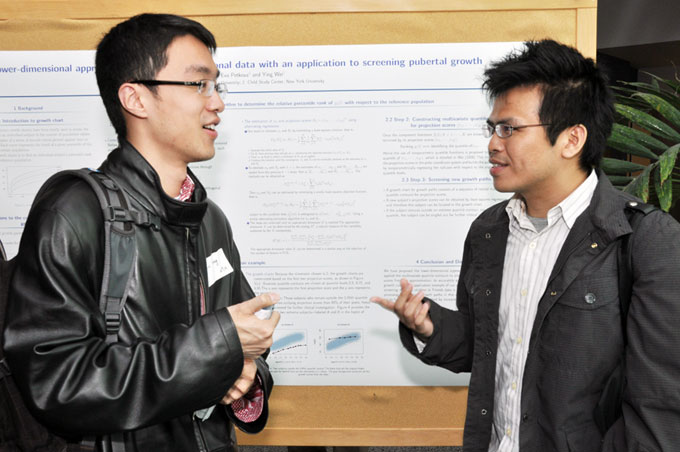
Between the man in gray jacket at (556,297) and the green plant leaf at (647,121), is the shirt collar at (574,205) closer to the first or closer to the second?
the man in gray jacket at (556,297)

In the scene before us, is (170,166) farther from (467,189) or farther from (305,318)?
(467,189)

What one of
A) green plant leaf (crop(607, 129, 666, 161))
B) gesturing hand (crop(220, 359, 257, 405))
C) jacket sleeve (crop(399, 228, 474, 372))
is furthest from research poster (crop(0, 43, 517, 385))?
gesturing hand (crop(220, 359, 257, 405))

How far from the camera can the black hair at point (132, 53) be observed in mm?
1405

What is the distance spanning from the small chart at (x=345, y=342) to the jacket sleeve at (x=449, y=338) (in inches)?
26.9

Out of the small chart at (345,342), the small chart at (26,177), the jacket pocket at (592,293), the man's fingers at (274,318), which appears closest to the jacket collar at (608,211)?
the jacket pocket at (592,293)

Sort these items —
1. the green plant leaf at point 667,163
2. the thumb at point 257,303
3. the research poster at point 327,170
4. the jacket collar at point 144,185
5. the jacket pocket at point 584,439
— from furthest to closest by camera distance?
the research poster at point 327,170
the green plant leaf at point 667,163
the jacket pocket at point 584,439
the jacket collar at point 144,185
the thumb at point 257,303

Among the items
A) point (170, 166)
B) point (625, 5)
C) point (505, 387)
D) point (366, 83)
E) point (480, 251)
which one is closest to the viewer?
point (170, 166)

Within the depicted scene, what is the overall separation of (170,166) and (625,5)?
5.92 meters

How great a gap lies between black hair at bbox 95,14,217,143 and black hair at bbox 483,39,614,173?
94 centimetres

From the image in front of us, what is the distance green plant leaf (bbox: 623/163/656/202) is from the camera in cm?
215

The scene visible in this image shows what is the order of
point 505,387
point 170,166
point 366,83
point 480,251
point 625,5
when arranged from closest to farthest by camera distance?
point 170,166
point 505,387
point 480,251
point 366,83
point 625,5

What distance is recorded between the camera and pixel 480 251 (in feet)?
5.76

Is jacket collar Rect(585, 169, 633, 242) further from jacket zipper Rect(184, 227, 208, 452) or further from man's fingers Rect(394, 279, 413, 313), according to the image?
jacket zipper Rect(184, 227, 208, 452)

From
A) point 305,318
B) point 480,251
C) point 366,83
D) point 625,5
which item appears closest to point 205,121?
point 480,251
